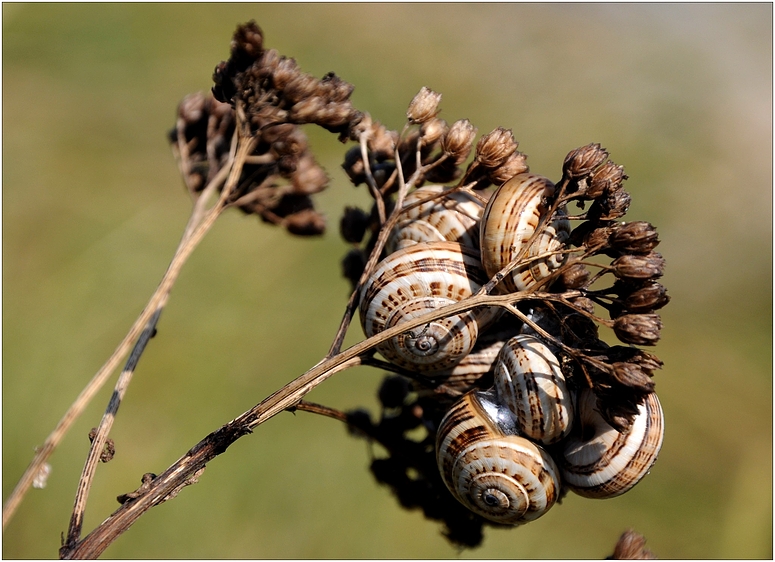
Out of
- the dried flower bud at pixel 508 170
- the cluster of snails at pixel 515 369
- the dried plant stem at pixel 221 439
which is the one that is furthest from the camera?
the dried flower bud at pixel 508 170

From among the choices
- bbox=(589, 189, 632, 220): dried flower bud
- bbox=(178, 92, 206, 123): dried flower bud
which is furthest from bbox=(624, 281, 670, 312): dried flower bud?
bbox=(178, 92, 206, 123): dried flower bud

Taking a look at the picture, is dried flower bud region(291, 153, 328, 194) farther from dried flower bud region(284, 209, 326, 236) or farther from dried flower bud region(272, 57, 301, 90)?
dried flower bud region(272, 57, 301, 90)

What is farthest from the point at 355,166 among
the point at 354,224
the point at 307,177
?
the point at 307,177

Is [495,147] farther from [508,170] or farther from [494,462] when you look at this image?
[494,462]

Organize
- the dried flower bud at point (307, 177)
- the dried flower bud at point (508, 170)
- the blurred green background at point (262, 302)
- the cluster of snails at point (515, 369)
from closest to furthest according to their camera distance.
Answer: the cluster of snails at point (515, 369)
the dried flower bud at point (508, 170)
the dried flower bud at point (307, 177)
the blurred green background at point (262, 302)

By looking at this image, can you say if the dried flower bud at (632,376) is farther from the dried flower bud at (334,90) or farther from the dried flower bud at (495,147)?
the dried flower bud at (334,90)

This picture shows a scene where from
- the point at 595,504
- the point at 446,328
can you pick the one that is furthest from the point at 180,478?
the point at 595,504

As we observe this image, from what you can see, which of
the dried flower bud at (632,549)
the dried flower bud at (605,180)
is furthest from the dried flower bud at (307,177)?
the dried flower bud at (632,549)
